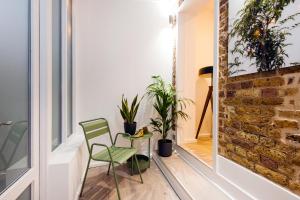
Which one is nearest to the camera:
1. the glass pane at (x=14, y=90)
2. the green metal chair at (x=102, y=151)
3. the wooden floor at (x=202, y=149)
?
the glass pane at (x=14, y=90)

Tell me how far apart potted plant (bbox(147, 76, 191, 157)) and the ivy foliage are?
1.52 m

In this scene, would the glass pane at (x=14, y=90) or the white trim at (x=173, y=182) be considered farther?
the white trim at (x=173, y=182)

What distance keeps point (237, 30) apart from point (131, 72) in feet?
6.58

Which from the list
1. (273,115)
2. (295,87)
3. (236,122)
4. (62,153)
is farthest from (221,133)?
(62,153)

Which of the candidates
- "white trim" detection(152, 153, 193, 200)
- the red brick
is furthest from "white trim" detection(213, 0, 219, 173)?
the red brick

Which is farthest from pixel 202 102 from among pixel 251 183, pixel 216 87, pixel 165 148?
pixel 251 183

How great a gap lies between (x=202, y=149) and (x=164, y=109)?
86 centimetres

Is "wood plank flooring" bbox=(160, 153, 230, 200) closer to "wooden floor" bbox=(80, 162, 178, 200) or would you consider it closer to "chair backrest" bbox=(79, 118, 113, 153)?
"wooden floor" bbox=(80, 162, 178, 200)

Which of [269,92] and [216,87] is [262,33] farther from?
[216,87]

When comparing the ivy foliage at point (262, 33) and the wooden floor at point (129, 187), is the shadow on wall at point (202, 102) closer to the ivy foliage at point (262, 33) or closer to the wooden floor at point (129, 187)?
the wooden floor at point (129, 187)

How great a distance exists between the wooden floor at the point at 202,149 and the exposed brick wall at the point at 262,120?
0.57 meters

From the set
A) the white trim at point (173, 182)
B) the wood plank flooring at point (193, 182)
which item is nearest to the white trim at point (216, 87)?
the wood plank flooring at point (193, 182)

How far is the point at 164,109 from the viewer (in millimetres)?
3109

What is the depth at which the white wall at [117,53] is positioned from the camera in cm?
313
